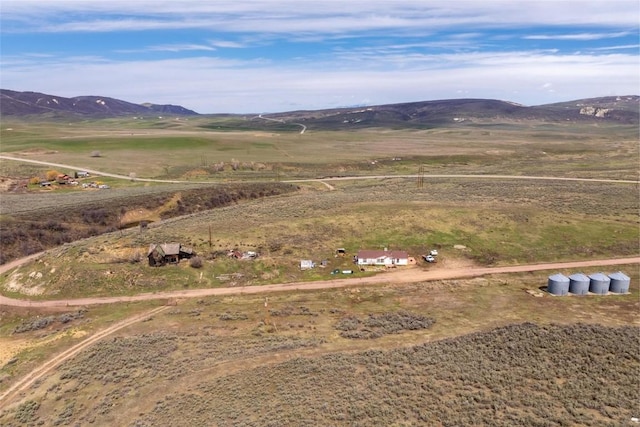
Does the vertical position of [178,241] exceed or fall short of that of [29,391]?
it exceeds it

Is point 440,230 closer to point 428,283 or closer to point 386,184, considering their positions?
point 428,283

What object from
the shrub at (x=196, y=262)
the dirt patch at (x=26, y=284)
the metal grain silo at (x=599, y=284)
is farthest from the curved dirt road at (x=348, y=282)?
the metal grain silo at (x=599, y=284)

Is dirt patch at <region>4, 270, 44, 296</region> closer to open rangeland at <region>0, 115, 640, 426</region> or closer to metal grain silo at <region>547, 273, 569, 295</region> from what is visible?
open rangeland at <region>0, 115, 640, 426</region>

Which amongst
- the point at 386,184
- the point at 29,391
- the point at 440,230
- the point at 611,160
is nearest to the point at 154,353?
the point at 29,391

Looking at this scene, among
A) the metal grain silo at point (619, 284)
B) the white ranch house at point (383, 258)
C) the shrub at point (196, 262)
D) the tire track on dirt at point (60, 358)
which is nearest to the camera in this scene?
the tire track on dirt at point (60, 358)

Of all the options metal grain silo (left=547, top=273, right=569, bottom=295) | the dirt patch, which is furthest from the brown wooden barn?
metal grain silo (left=547, top=273, right=569, bottom=295)

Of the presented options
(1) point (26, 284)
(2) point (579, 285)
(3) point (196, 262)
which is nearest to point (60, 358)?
(3) point (196, 262)

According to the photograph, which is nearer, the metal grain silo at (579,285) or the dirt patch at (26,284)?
the metal grain silo at (579,285)

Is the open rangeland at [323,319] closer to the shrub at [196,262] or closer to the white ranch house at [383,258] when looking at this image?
the shrub at [196,262]
